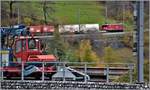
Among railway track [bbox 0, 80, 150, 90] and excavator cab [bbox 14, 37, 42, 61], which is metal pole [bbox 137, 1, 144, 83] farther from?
excavator cab [bbox 14, 37, 42, 61]

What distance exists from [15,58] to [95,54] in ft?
22.5

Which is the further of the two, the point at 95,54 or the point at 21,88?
the point at 95,54

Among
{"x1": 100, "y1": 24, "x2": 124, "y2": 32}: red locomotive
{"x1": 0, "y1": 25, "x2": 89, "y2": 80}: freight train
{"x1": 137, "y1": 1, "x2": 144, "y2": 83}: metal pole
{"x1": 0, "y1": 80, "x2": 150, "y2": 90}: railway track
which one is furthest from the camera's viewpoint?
{"x1": 100, "y1": 24, "x2": 124, "y2": 32}: red locomotive

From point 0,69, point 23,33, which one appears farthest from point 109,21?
point 0,69

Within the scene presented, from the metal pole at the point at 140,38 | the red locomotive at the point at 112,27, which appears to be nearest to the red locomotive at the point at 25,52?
the metal pole at the point at 140,38

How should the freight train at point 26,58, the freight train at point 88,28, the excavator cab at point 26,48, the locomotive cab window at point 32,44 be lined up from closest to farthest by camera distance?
1. the freight train at point 26,58
2. the excavator cab at point 26,48
3. the locomotive cab window at point 32,44
4. the freight train at point 88,28

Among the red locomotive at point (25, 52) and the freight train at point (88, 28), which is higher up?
the freight train at point (88, 28)

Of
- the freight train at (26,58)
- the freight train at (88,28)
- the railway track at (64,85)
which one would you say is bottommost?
the railway track at (64,85)

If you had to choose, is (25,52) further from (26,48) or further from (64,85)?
(64,85)

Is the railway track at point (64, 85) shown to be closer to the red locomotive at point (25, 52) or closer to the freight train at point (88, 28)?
the red locomotive at point (25, 52)

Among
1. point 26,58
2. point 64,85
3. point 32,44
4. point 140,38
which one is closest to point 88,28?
point 32,44

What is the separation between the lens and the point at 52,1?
23688mm

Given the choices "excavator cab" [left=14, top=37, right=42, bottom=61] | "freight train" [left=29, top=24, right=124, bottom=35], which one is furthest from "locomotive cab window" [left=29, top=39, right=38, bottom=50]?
"freight train" [left=29, top=24, right=124, bottom=35]

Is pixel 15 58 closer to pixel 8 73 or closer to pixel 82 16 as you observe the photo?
pixel 8 73
